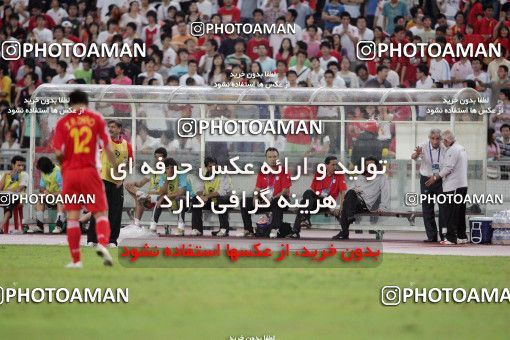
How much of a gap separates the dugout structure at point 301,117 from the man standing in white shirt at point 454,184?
1.67 m

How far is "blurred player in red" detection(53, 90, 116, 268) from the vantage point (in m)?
17.5

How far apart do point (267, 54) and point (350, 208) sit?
4878 mm

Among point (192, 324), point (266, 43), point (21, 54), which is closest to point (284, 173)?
point (266, 43)

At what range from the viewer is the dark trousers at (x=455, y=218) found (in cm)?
2380

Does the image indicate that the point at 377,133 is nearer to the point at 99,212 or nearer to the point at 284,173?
the point at 284,173

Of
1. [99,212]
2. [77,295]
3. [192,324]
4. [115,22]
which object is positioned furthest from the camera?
[115,22]

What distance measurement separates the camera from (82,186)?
58.0ft

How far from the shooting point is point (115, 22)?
30625 mm

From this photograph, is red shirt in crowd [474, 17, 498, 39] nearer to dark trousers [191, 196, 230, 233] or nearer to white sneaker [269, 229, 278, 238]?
white sneaker [269, 229, 278, 238]

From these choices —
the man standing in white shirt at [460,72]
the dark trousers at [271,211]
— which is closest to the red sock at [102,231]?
the dark trousers at [271,211]

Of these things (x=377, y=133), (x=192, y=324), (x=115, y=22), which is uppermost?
(x=115, y=22)

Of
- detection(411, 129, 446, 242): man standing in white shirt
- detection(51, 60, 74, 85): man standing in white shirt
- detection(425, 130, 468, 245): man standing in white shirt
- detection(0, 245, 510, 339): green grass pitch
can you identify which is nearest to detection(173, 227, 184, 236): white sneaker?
detection(411, 129, 446, 242): man standing in white shirt

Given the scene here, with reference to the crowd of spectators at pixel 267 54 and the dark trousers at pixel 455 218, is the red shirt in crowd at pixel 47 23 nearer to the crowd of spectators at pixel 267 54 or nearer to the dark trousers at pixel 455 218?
the crowd of spectators at pixel 267 54

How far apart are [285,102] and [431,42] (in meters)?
2.72
